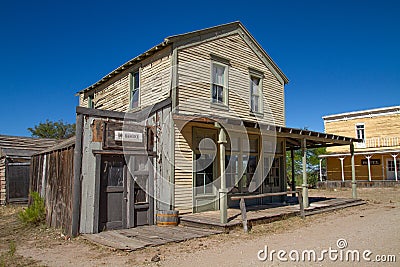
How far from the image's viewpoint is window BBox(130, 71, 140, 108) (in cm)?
1232

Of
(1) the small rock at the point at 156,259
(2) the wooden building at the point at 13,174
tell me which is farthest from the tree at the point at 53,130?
(1) the small rock at the point at 156,259

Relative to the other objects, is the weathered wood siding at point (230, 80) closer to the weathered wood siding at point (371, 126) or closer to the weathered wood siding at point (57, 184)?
the weathered wood siding at point (57, 184)

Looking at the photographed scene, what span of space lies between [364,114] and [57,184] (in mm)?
27894

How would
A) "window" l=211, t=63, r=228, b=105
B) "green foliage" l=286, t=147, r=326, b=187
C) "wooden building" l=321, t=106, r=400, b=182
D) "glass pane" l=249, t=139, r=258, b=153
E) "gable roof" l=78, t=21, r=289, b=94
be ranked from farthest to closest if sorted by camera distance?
"green foliage" l=286, t=147, r=326, b=187 → "wooden building" l=321, t=106, r=400, b=182 → "glass pane" l=249, t=139, r=258, b=153 → "window" l=211, t=63, r=228, b=105 → "gable roof" l=78, t=21, r=289, b=94

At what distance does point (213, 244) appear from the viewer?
286 inches

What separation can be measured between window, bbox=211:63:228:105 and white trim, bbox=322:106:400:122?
72.2 ft

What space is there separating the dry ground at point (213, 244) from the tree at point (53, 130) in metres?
33.3

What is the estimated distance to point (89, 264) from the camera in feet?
19.0

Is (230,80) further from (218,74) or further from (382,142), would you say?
(382,142)

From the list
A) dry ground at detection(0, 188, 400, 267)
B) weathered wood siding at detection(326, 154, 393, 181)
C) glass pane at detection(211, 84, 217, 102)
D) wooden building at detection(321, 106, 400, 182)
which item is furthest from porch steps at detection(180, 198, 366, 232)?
weathered wood siding at detection(326, 154, 393, 181)

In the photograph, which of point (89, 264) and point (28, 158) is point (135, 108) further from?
point (28, 158)

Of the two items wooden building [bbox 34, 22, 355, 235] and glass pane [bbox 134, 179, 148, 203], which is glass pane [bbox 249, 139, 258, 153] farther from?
glass pane [bbox 134, 179, 148, 203]

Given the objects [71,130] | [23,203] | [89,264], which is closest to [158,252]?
[89,264]

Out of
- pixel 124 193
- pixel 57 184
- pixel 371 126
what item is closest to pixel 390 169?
pixel 371 126
